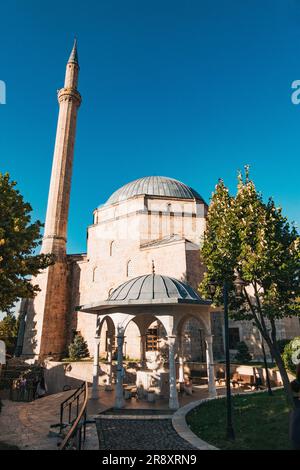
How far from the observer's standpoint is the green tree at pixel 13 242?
1159 cm

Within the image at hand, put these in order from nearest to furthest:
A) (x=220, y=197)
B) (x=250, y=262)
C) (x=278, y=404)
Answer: (x=278, y=404) → (x=250, y=262) → (x=220, y=197)

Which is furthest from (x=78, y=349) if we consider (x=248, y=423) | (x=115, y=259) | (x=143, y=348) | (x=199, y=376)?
(x=248, y=423)

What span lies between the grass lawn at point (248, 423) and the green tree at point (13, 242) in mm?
7910

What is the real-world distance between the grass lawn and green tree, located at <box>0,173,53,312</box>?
7910 millimetres

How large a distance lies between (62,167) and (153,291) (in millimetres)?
19332

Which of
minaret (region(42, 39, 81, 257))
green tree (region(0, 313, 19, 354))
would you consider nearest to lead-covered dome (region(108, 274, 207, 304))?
minaret (region(42, 39, 81, 257))

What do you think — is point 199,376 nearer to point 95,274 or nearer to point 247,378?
point 247,378

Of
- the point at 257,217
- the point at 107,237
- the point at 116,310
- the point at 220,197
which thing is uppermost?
the point at 107,237

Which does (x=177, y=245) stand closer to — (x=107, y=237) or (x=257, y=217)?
(x=107, y=237)

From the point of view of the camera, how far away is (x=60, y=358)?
78.1 feet

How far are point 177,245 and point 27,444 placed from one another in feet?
52.6

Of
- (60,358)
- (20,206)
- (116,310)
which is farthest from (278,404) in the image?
(60,358)

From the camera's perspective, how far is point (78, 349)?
2341 cm

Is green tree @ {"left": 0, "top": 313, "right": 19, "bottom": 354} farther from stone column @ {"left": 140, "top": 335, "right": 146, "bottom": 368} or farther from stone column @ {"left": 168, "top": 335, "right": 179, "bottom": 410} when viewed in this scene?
stone column @ {"left": 168, "top": 335, "right": 179, "bottom": 410}
